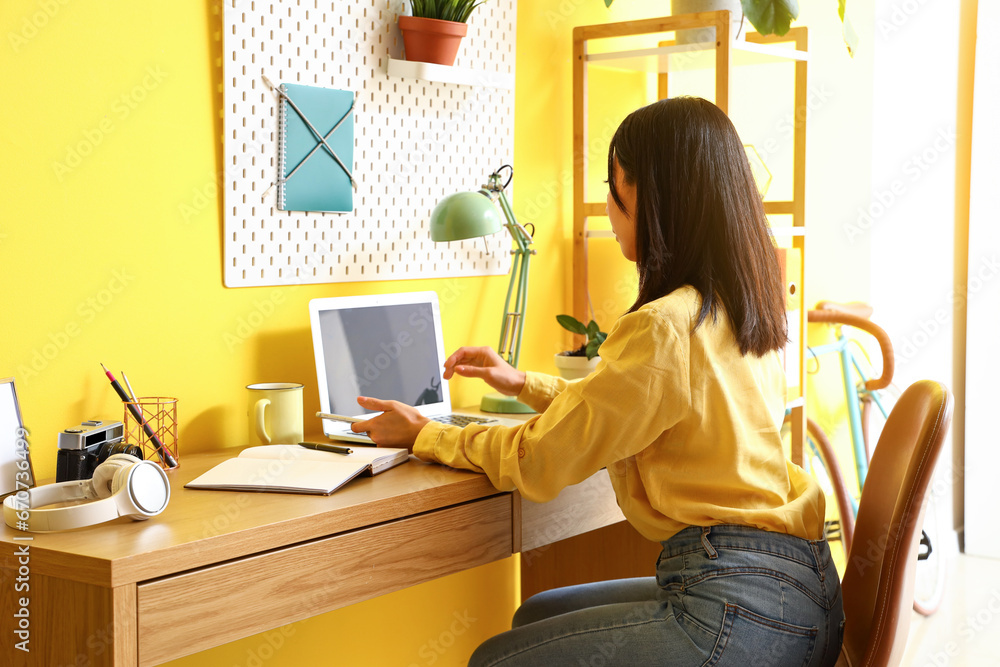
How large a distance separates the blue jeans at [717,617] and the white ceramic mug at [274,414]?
1.80ft

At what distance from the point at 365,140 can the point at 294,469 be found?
75cm

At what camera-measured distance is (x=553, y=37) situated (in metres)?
2.32

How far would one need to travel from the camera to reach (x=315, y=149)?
1801mm

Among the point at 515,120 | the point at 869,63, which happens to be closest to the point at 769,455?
the point at 515,120

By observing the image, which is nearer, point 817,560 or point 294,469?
point 817,560

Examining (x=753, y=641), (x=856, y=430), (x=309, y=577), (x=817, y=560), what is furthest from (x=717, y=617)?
(x=856, y=430)

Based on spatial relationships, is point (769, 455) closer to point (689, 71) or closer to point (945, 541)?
point (689, 71)

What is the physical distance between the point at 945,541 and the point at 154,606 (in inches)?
121

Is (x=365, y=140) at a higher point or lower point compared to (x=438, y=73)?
lower

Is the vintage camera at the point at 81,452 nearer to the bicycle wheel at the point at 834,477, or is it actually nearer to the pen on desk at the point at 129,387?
the pen on desk at the point at 129,387

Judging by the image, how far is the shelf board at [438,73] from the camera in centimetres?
189

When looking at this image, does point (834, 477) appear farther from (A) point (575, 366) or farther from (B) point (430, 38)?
(B) point (430, 38)

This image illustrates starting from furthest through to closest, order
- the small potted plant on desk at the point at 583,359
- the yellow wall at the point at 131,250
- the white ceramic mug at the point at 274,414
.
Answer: the small potted plant on desk at the point at 583,359
the white ceramic mug at the point at 274,414
the yellow wall at the point at 131,250

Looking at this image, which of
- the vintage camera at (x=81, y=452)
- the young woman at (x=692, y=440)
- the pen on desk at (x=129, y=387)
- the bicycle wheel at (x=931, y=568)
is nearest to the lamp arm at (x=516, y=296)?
the young woman at (x=692, y=440)
